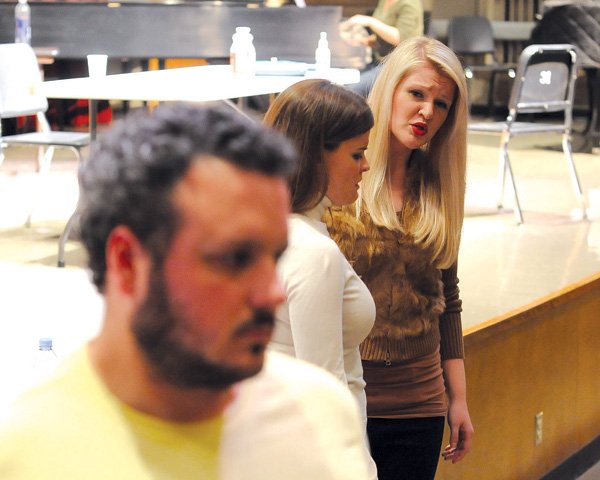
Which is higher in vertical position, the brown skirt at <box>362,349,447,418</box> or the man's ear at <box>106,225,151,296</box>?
the man's ear at <box>106,225,151,296</box>

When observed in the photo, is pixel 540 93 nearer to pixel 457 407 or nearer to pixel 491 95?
pixel 457 407

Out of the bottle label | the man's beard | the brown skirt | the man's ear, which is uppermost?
the bottle label

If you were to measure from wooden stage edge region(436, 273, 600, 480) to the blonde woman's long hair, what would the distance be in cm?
124

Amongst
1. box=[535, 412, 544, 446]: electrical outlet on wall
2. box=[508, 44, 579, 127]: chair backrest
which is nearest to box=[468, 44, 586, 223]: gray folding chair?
box=[508, 44, 579, 127]: chair backrest

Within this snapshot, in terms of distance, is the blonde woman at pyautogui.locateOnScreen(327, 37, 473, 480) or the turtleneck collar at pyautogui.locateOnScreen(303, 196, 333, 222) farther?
the blonde woman at pyautogui.locateOnScreen(327, 37, 473, 480)

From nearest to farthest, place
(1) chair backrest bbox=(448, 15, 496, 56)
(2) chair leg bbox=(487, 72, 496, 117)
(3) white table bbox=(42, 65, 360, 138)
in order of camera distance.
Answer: (3) white table bbox=(42, 65, 360, 138), (1) chair backrest bbox=(448, 15, 496, 56), (2) chair leg bbox=(487, 72, 496, 117)

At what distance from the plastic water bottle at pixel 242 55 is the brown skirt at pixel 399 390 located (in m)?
3.11

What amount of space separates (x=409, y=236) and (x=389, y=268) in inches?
2.6

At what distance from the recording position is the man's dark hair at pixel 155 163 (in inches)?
21.0

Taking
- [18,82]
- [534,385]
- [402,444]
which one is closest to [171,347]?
[402,444]

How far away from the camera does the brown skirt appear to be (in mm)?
1911

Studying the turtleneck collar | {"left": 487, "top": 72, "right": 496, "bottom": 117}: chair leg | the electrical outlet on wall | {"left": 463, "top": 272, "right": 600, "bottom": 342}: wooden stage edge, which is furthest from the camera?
{"left": 487, "top": 72, "right": 496, "bottom": 117}: chair leg

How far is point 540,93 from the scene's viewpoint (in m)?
6.00

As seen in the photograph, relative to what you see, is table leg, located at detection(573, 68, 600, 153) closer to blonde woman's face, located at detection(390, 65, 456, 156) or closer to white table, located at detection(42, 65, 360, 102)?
white table, located at detection(42, 65, 360, 102)
